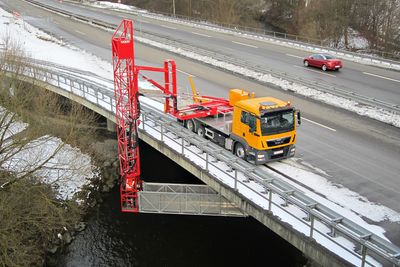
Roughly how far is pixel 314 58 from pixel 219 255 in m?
21.5

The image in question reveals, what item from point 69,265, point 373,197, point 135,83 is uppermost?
point 135,83

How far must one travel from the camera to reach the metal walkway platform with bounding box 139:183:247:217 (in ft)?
56.5

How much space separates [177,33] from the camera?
50969mm

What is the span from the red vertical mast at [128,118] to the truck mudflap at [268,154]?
5458mm

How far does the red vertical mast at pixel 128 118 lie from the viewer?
60.5 feet

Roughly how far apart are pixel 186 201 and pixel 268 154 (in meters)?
3.95

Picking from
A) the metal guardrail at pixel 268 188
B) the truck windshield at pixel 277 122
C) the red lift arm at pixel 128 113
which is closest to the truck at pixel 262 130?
the truck windshield at pixel 277 122

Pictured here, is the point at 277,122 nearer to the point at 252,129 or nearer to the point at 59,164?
the point at 252,129

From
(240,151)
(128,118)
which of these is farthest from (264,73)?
(240,151)

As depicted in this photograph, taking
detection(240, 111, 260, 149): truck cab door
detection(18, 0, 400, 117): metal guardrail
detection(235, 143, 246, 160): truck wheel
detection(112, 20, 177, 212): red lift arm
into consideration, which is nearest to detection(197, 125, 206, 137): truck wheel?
detection(112, 20, 177, 212): red lift arm

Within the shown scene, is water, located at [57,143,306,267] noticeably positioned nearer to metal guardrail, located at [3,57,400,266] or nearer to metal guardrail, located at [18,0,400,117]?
metal guardrail, located at [3,57,400,266]

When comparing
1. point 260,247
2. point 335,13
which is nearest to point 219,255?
point 260,247

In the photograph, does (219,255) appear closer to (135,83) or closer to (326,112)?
(135,83)

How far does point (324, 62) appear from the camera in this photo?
3422 centimetres
